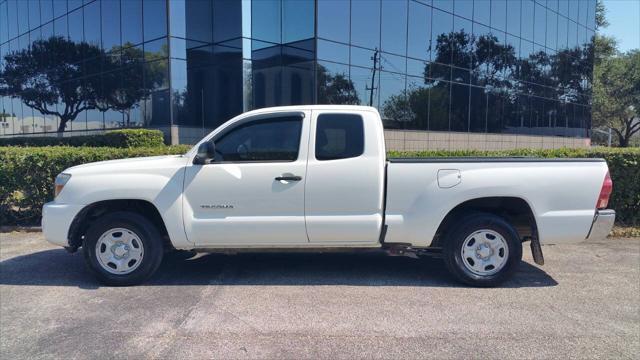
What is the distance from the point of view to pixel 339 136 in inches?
209

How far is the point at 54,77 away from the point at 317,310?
81.3 ft

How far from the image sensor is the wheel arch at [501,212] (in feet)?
17.5

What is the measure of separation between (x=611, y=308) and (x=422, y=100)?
1759cm

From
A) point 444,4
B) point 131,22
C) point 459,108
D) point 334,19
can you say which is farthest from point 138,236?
point 459,108

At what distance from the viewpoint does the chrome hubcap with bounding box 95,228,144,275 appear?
531 cm

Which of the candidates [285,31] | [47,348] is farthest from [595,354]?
[285,31]

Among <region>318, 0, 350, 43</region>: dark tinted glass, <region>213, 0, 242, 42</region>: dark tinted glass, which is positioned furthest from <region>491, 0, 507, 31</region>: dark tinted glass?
<region>213, 0, 242, 42</region>: dark tinted glass

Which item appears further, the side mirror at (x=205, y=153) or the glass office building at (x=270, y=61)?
the glass office building at (x=270, y=61)

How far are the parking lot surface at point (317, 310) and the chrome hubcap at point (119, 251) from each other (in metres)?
0.24

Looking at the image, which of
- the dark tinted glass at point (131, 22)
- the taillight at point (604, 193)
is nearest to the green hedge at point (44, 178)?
the taillight at point (604, 193)

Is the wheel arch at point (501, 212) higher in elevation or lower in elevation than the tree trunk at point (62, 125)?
lower

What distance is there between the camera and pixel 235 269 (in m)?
5.97

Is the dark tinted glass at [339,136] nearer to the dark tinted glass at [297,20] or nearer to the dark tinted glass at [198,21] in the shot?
the dark tinted glass at [297,20]

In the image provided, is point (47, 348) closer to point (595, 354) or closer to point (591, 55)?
point (595, 354)
